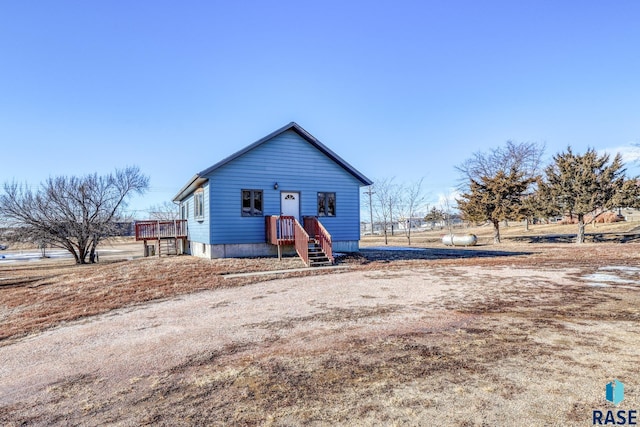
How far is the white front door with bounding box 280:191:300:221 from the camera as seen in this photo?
55.1 ft

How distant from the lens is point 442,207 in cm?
5716

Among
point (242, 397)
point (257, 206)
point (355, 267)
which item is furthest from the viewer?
point (257, 206)

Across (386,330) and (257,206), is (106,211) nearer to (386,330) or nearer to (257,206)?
(257,206)

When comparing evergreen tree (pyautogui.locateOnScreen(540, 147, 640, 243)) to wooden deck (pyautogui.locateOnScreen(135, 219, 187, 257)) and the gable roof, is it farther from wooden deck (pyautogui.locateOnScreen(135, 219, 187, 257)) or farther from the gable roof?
wooden deck (pyautogui.locateOnScreen(135, 219, 187, 257))

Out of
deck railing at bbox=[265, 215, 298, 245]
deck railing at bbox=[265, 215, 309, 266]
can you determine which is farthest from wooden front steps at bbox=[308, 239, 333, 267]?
deck railing at bbox=[265, 215, 298, 245]

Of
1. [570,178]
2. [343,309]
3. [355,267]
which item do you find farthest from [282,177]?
[570,178]

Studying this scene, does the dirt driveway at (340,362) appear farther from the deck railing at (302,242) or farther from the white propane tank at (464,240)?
the white propane tank at (464,240)

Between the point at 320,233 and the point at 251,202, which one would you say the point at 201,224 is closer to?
the point at 251,202

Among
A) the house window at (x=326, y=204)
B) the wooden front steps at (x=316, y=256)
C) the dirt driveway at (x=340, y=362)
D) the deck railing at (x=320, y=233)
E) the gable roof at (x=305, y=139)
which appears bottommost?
the dirt driveway at (x=340, y=362)

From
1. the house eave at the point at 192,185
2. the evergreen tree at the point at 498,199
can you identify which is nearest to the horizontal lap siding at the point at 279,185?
the house eave at the point at 192,185

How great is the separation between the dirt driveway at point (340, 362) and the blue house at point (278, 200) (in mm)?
7297

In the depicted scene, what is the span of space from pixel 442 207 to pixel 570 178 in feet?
112

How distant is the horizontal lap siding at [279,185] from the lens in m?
15.7

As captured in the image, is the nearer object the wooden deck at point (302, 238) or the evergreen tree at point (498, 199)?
the wooden deck at point (302, 238)
